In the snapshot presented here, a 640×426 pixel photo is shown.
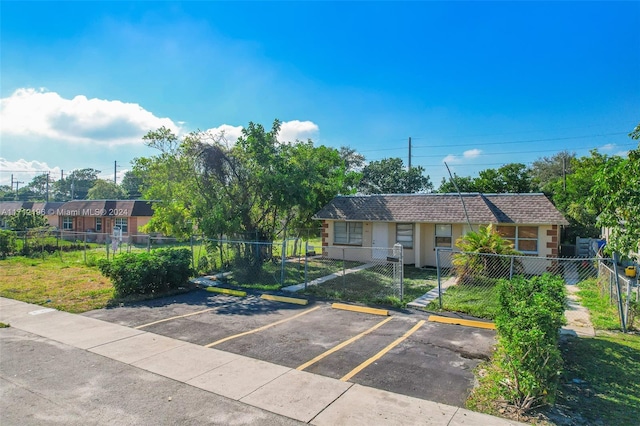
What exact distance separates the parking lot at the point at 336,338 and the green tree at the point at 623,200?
3208 millimetres

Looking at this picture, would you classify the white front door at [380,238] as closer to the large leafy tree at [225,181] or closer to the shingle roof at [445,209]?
the shingle roof at [445,209]

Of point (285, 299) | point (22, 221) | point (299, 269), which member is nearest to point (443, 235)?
point (299, 269)

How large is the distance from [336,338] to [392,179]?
35.9 m

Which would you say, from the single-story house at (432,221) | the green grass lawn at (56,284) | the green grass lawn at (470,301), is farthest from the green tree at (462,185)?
the green grass lawn at (56,284)

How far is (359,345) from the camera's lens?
8.05 m

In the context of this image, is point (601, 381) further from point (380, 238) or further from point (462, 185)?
point (462, 185)

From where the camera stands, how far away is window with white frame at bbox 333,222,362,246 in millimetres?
21156

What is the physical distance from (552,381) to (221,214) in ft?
40.6

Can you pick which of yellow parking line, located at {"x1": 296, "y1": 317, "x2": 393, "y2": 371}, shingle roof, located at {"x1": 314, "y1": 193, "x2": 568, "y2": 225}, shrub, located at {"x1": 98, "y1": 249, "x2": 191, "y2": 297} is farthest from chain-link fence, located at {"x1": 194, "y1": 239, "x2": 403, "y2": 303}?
shingle roof, located at {"x1": 314, "y1": 193, "x2": 568, "y2": 225}

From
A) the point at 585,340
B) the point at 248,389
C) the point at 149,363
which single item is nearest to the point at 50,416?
the point at 149,363

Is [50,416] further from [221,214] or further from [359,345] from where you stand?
[221,214]

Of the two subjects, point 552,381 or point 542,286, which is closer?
point 552,381

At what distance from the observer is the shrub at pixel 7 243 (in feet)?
70.9

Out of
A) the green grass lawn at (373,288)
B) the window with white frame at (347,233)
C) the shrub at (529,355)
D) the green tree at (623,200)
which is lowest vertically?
the green grass lawn at (373,288)
